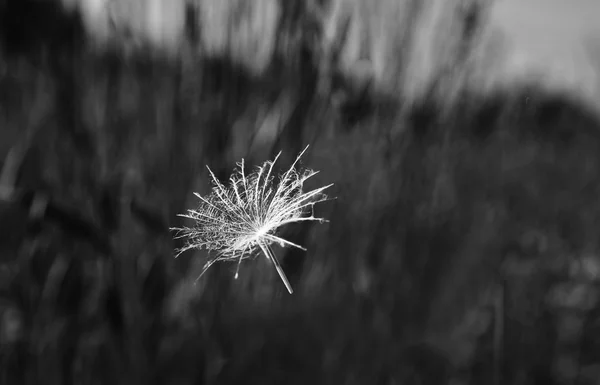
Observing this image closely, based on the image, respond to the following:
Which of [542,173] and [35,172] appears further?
[542,173]

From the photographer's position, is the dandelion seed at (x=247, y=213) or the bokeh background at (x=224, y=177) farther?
the bokeh background at (x=224, y=177)

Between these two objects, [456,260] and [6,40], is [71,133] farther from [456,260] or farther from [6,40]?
[456,260]

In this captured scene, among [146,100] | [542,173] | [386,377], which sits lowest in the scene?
[386,377]

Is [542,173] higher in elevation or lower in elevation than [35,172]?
higher

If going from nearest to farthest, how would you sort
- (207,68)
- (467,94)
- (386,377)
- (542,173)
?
(207,68) → (386,377) → (467,94) → (542,173)

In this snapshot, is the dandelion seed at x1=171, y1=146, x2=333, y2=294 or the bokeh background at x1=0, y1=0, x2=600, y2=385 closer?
the dandelion seed at x1=171, y1=146, x2=333, y2=294

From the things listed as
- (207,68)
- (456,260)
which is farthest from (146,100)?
(456,260)

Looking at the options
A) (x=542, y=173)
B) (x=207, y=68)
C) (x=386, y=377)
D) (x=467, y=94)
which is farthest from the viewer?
(x=542, y=173)
